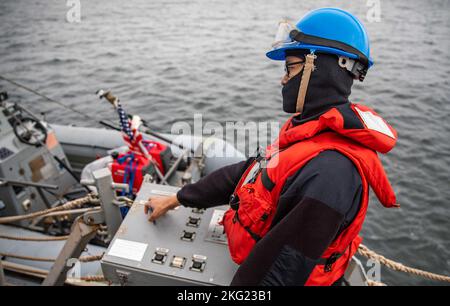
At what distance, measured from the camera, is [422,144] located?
8555 millimetres

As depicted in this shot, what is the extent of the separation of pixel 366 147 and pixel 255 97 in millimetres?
9422

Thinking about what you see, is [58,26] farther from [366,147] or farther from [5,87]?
[366,147]

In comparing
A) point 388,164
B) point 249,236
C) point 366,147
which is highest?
point 366,147

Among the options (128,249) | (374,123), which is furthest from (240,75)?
(374,123)

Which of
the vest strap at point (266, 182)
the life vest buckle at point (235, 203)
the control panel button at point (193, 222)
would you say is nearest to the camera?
the vest strap at point (266, 182)

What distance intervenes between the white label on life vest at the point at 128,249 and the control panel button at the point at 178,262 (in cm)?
20

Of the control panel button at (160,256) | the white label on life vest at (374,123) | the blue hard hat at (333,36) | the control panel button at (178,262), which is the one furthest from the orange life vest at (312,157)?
the control panel button at (160,256)

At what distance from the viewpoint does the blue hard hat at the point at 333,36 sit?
165cm

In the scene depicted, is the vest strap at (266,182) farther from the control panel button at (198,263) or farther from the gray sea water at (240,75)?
the gray sea water at (240,75)

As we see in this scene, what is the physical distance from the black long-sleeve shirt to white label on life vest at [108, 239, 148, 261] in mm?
828

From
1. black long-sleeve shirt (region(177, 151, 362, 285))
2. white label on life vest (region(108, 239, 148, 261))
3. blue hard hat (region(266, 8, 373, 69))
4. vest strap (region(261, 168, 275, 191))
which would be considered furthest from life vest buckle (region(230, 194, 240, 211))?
blue hard hat (region(266, 8, 373, 69))

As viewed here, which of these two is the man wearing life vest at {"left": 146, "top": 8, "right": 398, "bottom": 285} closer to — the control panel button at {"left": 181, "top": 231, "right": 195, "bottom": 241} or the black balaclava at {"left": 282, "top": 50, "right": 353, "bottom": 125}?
the black balaclava at {"left": 282, "top": 50, "right": 353, "bottom": 125}

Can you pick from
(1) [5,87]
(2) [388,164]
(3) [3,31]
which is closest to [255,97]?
(2) [388,164]

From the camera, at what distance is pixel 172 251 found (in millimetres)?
2141
